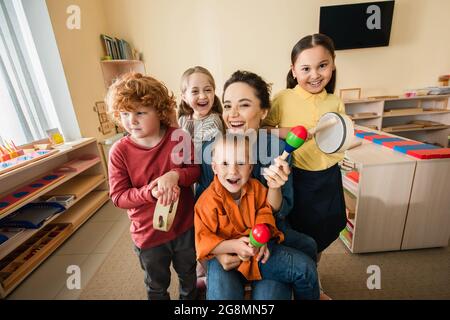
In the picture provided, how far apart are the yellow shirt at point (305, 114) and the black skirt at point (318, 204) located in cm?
4

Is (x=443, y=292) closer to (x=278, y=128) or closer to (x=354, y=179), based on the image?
(x=354, y=179)

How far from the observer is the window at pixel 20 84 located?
1.98 m

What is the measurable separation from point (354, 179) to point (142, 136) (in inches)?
53.5

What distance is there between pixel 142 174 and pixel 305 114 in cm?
69

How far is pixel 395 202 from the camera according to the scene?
152 cm

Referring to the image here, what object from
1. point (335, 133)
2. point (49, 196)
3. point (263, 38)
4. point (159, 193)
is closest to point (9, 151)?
point (49, 196)

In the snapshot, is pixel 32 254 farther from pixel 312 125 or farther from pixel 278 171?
pixel 312 125

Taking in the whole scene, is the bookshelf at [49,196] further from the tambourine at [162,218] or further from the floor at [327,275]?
the tambourine at [162,218]

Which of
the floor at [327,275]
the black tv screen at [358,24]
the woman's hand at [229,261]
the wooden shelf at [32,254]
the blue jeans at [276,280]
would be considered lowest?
the floor at [327,275]

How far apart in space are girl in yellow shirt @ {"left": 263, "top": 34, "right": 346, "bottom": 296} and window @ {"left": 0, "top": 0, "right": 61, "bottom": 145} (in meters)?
2.24

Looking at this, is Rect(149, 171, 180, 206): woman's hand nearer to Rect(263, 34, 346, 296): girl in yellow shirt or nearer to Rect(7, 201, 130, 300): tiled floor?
Rect(263, 34, 346, 296): girl in yellow shirt

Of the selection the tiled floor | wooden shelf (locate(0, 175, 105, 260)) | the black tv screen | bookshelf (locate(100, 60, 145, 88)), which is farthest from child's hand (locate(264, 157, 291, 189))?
the black tv screen

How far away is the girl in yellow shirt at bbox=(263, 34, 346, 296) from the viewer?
35.0 inches

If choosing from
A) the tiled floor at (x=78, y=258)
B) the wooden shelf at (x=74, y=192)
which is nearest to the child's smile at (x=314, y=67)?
the tiled floor at (x=78, y=258)
